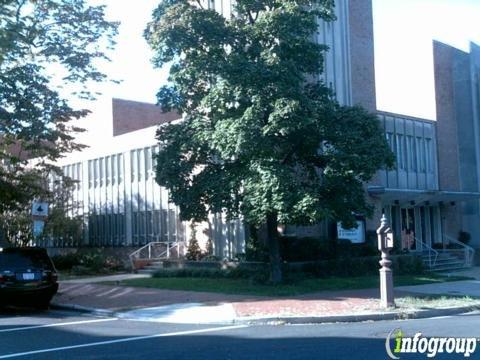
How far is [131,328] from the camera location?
13.5 metres

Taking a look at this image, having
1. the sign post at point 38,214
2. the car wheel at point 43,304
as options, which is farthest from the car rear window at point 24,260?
the sign post at point 38,214

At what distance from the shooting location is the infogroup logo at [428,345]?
9739 millimetres

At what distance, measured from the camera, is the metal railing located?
29.7 m

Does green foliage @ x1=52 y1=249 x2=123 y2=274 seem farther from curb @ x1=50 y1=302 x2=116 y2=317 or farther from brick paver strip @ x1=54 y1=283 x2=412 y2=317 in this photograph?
curb @ x1=50 y1=302 x2=116 y2=317

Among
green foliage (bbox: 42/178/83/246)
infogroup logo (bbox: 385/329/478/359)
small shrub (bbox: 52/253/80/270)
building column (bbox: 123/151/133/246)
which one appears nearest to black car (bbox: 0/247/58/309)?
infogroup logo (bbox: 385/329/478/359)

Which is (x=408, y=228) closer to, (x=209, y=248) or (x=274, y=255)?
(x=209, y=248)

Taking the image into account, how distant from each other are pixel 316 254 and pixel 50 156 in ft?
36.5

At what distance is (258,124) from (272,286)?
528cm

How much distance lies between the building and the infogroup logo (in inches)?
605

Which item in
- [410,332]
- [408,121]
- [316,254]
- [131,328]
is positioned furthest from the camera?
[408,121]

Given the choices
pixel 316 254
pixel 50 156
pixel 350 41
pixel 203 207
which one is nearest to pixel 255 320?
pixel 203 207

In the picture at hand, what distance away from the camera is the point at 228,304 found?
16281mm

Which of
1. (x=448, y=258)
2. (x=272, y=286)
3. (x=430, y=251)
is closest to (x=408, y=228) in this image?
(x=430, y=251)

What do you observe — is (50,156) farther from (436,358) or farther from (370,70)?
(436,358)
